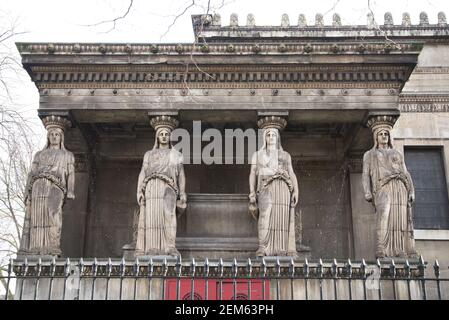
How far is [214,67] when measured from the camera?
15.4m

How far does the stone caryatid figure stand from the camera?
46.2 ft

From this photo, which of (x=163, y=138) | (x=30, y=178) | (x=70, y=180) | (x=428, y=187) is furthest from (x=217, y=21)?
(x=30, y=178)

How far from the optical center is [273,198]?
14352 mm

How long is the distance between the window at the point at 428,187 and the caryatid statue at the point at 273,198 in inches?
246

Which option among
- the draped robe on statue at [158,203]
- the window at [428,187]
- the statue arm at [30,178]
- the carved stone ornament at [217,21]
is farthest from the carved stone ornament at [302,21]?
the statue arm at [30,178]

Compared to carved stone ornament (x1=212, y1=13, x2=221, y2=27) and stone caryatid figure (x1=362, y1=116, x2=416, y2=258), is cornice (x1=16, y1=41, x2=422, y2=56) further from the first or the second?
carved stone ornament (x1=212, y1=13, x2=221, y2=27)

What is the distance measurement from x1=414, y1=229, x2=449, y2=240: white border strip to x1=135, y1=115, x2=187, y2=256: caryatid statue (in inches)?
315

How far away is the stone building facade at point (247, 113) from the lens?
1530 cm

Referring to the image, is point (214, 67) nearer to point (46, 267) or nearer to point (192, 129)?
point (192, 129)

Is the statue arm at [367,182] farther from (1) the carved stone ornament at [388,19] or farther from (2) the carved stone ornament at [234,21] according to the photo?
(2) the carved stone ornament at [234,21]

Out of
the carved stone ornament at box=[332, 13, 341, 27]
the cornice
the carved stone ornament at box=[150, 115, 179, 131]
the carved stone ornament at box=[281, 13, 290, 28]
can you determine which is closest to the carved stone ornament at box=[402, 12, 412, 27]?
the carved stone ornament at box=[332, 13, 341, 27]

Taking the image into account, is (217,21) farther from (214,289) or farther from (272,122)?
(214,289)

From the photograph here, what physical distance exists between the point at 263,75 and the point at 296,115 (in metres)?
1.38
